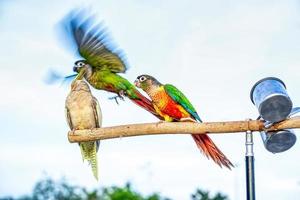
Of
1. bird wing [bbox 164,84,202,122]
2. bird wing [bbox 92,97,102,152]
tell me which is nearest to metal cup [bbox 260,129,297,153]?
bird wing [bbox 164,84,202,122]

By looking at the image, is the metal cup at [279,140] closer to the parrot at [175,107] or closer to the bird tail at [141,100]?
the parrot at [175,107]

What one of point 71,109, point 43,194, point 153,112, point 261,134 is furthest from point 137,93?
point 43,194

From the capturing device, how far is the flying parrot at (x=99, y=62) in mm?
3109

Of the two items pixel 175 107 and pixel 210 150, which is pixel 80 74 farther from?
pixel 210 150

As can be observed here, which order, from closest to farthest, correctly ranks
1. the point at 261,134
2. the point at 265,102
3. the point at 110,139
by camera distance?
the point at 265,102 < the point at 261,134 < the point at 110,139

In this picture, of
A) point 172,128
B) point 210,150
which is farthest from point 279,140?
point 172,128

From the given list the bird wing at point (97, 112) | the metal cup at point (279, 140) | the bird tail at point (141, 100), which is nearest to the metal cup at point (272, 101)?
the metal cup at point (279, 140)

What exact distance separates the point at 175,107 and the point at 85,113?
456 millimetres

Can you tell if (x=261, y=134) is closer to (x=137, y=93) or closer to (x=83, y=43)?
(x=137, y=93)

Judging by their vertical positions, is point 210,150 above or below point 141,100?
below

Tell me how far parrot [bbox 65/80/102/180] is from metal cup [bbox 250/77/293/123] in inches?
33.3

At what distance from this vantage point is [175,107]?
9.98 ft

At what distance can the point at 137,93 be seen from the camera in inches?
123

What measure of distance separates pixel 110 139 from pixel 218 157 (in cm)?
53
